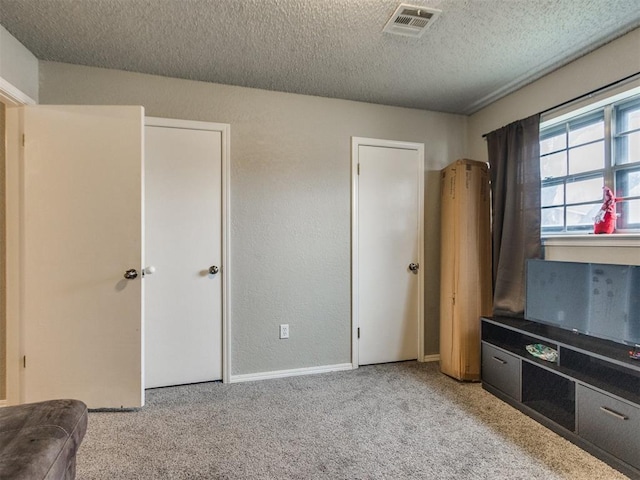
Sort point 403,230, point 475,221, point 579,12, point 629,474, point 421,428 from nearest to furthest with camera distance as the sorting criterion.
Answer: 1. point 629,474
2. point 579,12
3. point 421,428
4. point 475,221
5. point 403,230

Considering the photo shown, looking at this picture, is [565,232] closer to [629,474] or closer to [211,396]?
[629,474]

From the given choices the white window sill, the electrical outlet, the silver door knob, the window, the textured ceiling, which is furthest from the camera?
the electrical outlet

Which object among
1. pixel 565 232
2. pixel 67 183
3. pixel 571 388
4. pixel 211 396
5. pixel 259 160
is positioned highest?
pixel 259 160

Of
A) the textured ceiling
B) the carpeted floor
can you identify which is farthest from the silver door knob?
the textured ceiling

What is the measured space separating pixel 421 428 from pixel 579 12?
8.26 feet

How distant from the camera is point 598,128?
2.26 metres

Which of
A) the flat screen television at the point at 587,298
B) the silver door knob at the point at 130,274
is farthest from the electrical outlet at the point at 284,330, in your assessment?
the flat screen television at the point at 587,298

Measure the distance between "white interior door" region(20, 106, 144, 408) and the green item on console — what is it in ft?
8.60

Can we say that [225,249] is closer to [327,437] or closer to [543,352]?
[327,437]

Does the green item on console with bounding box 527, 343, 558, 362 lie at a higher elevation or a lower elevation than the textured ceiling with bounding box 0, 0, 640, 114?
lower

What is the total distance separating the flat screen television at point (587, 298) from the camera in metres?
1.82

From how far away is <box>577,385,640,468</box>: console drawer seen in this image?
62.2 inches

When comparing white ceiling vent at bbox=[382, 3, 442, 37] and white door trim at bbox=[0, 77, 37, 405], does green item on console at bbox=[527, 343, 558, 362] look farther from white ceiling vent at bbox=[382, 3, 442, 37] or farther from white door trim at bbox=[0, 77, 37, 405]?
white door trim at bbox=[0, 77, 37, 405]

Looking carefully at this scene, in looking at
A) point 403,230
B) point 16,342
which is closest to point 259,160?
point 403,230
